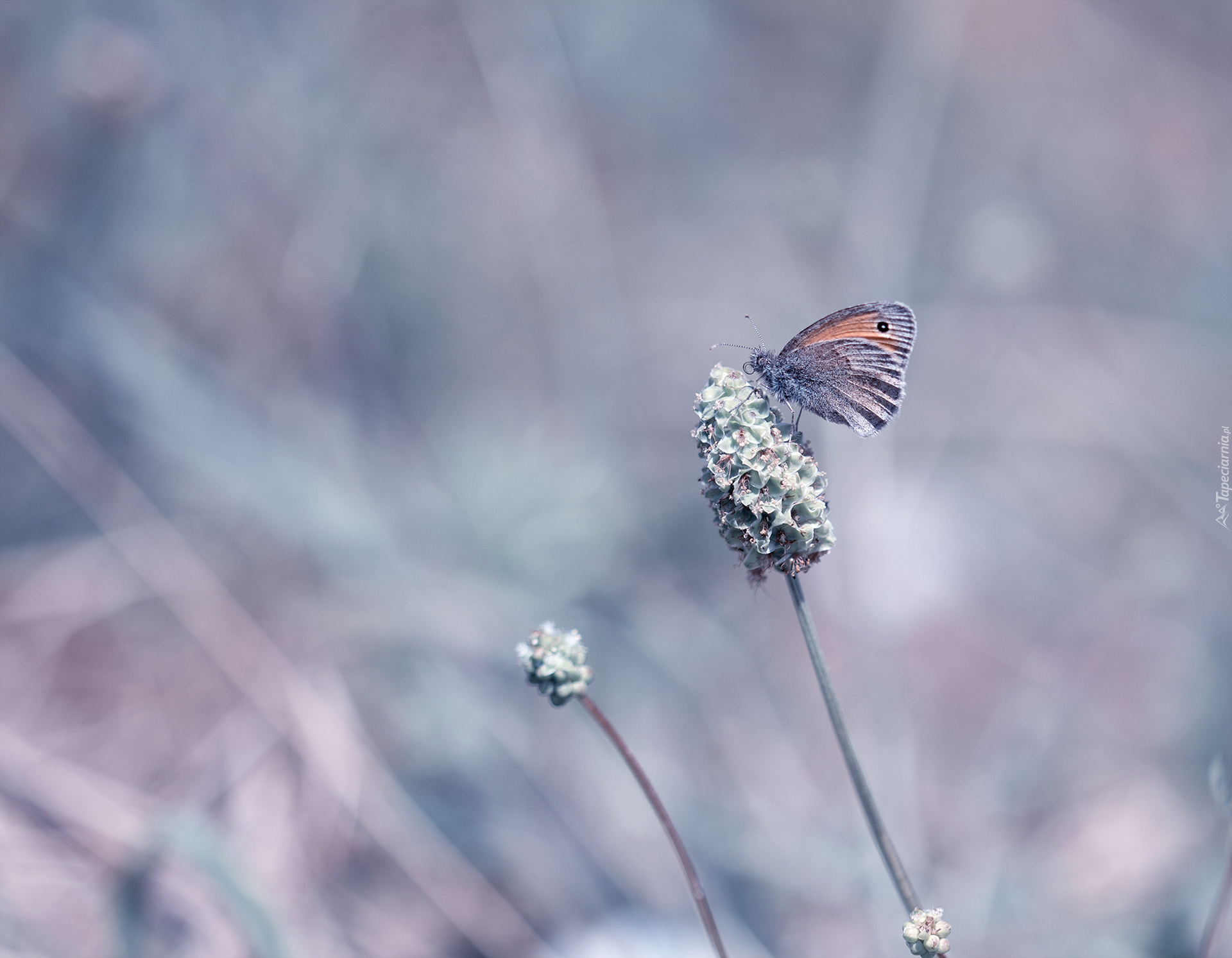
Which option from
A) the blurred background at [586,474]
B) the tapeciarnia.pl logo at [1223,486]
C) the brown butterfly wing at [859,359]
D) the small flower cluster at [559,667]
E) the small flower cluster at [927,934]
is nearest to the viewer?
the small flower cluster at [927,934]

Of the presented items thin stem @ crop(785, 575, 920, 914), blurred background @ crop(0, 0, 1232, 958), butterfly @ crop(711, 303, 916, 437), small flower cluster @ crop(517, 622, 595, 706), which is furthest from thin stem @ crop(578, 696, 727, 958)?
blurred background @ crop(0, 0, 1232, 958)

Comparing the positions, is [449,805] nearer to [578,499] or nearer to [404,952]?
[404,952]

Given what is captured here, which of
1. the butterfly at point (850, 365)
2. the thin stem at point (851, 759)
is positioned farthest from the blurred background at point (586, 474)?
the butterfly at point (850, 365)

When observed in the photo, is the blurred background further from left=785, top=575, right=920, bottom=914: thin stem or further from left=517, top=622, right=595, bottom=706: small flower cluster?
left=785, top=575, right=920, bottom=914: thin stem

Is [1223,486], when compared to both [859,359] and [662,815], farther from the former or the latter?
[662,815]

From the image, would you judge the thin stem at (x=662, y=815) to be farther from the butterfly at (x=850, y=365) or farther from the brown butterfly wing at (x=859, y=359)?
the brown butterfly wing at (x=859, y=359)

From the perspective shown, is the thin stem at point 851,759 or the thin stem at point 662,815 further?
the thin stem at point 662,815

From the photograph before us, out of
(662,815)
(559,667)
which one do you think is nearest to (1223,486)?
(662,815)
